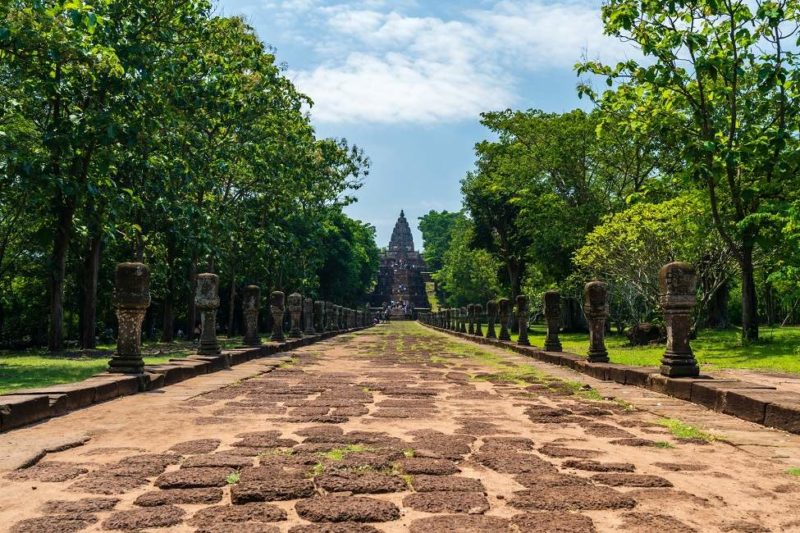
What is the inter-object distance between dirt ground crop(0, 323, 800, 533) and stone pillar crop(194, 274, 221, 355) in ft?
15.0

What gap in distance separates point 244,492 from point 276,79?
18242 millimetres

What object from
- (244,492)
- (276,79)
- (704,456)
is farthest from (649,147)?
(244,492)

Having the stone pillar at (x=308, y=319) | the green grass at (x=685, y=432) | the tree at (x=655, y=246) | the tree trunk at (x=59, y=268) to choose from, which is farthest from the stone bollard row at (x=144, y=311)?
the tree at (x=655, y=246)

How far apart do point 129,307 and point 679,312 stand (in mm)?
6782

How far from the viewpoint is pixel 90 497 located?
3.17m

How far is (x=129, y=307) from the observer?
8164mm

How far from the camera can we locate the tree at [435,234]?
11638 centimetres

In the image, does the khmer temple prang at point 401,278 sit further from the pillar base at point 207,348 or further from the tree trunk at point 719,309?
the pillar base at point 207,348

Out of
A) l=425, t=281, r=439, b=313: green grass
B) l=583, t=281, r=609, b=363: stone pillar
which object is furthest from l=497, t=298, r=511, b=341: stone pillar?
l=425, t=281, r=439, b=313: green grass

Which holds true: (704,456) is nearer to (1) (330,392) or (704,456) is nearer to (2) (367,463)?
(2) (367,463)

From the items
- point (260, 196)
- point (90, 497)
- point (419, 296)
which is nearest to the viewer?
point (90, 497)

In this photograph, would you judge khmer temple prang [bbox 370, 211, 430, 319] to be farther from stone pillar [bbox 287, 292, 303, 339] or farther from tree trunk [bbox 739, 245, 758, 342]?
tree trunk [bbox 739, 245, 758, 342]

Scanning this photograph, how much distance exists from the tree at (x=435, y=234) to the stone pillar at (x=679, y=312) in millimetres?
105784

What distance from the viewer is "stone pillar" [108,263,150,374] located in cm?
800
